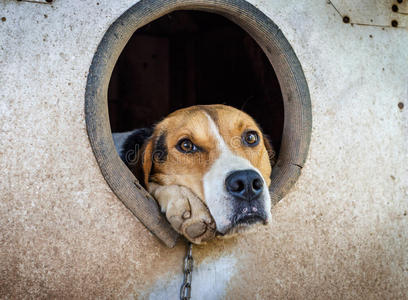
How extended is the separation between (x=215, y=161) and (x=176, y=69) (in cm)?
467

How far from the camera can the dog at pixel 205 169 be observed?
2.17 m

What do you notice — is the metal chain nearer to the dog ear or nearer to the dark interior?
the dog ear

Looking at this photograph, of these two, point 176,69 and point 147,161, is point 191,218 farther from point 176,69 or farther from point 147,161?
point 176,69

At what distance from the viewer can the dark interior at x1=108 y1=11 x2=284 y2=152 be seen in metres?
5.36

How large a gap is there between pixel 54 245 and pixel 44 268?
5.2 inches

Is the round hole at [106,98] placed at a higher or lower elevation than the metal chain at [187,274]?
higher

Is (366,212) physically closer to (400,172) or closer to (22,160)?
(400,172)

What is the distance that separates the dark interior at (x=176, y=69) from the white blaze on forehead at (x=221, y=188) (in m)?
2.65

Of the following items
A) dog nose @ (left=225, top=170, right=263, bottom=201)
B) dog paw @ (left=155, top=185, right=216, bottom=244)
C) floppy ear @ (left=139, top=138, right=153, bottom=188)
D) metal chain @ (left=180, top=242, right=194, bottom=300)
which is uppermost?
dog nose @ (left=225, top=170, right=263, bottom=201)

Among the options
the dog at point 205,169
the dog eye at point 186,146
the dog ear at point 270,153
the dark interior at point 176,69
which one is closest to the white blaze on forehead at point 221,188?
the dog at point 205,169

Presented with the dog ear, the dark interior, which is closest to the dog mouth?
the dog ear

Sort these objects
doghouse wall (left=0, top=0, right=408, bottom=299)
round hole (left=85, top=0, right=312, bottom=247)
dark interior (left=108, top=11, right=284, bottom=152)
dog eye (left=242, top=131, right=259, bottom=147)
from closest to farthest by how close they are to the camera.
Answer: doghouse wall (left=0, top=0, right=408, bottom=299) → round hole (left=85, top=0, right=312, bottom=247) → dog eye (left=242, top=131, right=259, bottom=147) → dark interior (left=108, top=11, right=284, bottom=152)

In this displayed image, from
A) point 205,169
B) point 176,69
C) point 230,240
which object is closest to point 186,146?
point 205,169

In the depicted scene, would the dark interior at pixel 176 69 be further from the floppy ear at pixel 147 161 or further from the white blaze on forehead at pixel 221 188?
the white blaze on forehead at pixel 221 188
